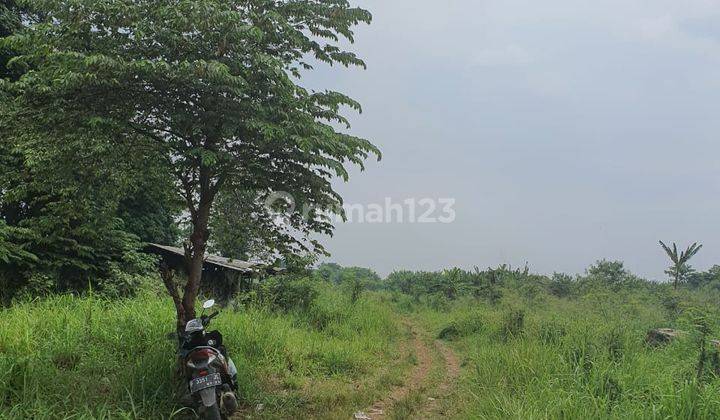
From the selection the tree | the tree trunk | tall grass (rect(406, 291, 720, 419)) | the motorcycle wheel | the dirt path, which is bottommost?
the dirt path

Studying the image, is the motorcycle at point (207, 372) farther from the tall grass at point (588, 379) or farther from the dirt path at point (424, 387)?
the tall grass at point (588, 379)

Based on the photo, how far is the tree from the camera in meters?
4.80


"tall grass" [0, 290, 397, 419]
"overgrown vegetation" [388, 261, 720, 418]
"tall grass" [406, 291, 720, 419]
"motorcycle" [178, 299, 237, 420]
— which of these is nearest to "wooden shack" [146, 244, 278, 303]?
"tall grass" [0, 290, 397, 419]

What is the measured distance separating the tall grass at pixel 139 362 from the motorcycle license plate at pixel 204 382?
74 centimetres

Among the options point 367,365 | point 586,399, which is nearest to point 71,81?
point 586,399

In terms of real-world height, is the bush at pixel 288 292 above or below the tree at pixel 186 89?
below

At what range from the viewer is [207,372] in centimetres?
501

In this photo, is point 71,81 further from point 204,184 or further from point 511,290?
point 511,290

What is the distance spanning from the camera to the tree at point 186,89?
4805mm

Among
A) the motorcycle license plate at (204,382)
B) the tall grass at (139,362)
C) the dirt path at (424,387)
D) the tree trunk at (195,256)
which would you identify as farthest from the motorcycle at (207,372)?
the dirt path at (424,387)

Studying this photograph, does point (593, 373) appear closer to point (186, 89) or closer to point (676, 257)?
point (186, 89)

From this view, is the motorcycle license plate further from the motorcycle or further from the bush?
the bush

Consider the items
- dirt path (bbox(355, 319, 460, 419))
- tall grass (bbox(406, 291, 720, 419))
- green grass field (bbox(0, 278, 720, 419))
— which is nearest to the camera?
tall grass (bbox(406, 291, 720, 419))

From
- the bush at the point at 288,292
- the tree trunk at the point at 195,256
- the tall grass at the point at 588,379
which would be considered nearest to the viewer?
the tall grass at the point at 588,379
